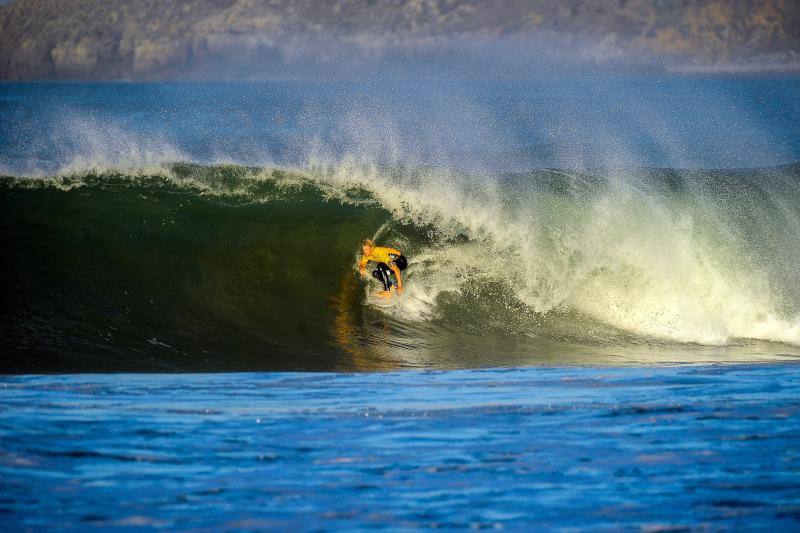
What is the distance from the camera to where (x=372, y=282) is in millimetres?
11453

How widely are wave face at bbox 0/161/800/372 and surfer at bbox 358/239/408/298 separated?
210 mm

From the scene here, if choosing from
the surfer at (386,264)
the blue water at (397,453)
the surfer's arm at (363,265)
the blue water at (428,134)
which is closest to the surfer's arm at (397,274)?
the surfer at (386,264)

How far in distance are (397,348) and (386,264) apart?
4.21ft

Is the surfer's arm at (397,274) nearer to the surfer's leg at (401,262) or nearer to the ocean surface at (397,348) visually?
the surfer's leg at (401,262)

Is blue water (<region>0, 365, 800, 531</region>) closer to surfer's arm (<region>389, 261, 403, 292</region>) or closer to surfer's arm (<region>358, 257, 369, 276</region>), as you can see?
surfer's arm (<region>389, 261, 403, 292</region>)

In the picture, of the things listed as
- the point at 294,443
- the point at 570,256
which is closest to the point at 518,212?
the point at 570,256

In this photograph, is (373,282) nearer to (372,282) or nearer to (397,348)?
(372,282)

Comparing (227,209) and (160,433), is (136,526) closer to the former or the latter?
(160,433)

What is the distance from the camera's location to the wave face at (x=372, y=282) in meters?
10.0

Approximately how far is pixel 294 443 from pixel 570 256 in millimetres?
5985

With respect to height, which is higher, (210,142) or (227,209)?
(210,142)

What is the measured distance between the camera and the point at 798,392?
27.8 feet

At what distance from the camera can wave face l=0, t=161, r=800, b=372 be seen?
10.0 meters

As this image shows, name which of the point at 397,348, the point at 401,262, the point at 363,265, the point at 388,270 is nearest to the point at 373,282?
the point at 363,265
